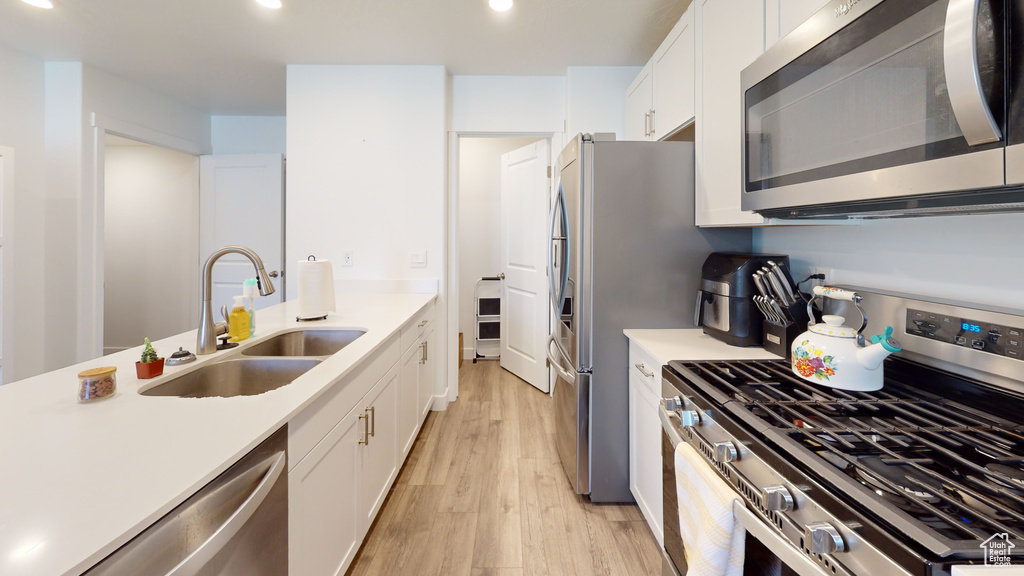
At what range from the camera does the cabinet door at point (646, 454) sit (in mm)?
1531

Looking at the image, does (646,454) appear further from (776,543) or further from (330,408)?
(330,408)

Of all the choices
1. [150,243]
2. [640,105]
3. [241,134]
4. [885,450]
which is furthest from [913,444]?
[150,243]

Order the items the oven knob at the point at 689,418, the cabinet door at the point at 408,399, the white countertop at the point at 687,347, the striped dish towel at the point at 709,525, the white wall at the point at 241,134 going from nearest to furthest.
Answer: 1. the striped dish towel at the point at 709,525
2. the oven knob at the point at 689,418
3. the white countertop at the point at 687,347
4. the cabinet door at the point at 408,399
5. the white wall at the point at 241,134

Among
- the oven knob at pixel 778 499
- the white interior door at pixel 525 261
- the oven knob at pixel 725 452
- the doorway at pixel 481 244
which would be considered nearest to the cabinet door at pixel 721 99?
the oven knob at pixel 725 452

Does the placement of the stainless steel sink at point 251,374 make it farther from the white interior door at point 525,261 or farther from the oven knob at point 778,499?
the white interior door at point 525,261

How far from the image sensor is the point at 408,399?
2232 millimetres

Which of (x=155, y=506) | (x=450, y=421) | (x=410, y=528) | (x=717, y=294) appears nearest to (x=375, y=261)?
(x=450, y=421)

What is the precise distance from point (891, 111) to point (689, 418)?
77 centimetres

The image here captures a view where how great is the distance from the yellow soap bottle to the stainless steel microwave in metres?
1.71

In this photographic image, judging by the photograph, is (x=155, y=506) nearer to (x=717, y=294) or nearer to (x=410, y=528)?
(x=410, y=528)

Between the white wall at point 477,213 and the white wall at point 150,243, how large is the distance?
2476 mm

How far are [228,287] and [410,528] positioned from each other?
3.17m

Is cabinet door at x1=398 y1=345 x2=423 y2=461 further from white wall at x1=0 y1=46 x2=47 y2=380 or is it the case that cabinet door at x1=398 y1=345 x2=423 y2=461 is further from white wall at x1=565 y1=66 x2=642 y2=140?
white wall at x1=0 y1=46 x2=47 y2=380

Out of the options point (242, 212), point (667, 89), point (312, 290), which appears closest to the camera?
point (312, 290)
